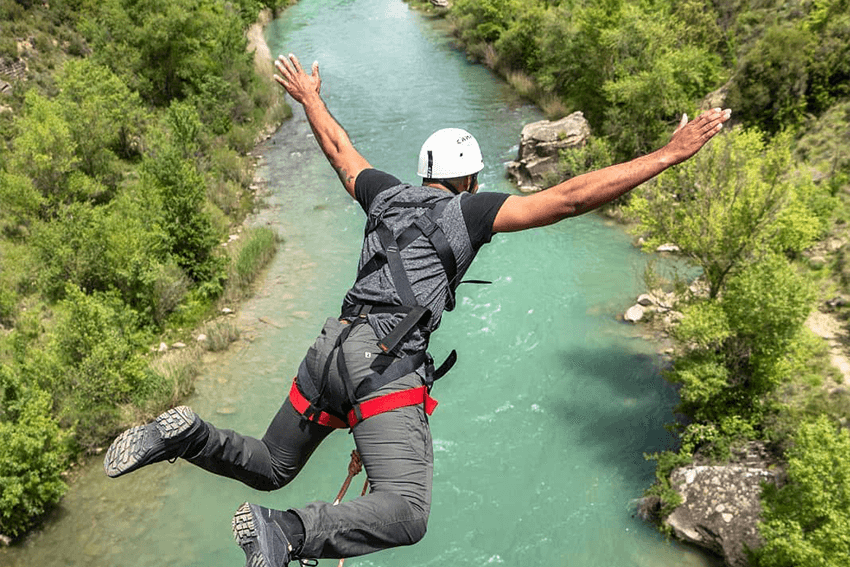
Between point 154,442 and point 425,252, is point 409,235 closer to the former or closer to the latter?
point 425,252

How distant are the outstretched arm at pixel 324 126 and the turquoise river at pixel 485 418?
7.48 meters

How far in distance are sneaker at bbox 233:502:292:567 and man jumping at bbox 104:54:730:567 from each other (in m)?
0.02

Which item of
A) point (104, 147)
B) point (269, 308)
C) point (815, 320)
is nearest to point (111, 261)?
point (269, 308)

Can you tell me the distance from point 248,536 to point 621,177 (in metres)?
2.20

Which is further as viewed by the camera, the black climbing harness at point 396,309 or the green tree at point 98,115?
the green tree at point 98,115

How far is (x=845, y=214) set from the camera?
1406 centimetres

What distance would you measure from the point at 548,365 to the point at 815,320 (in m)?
4.69

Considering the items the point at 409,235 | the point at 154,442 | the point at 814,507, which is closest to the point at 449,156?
the point at 409,235

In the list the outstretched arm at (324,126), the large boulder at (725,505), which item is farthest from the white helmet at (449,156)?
the large boulder at (725,505)

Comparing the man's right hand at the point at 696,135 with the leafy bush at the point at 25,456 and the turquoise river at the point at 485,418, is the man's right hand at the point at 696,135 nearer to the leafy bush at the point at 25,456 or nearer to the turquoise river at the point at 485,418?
the turquoise river at the point at 485,418

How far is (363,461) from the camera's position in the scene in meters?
3.55

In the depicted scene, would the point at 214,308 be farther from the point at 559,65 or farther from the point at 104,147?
the point at 559,65

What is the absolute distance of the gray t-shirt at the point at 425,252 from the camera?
3547 millimetres

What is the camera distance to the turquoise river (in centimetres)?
1033
